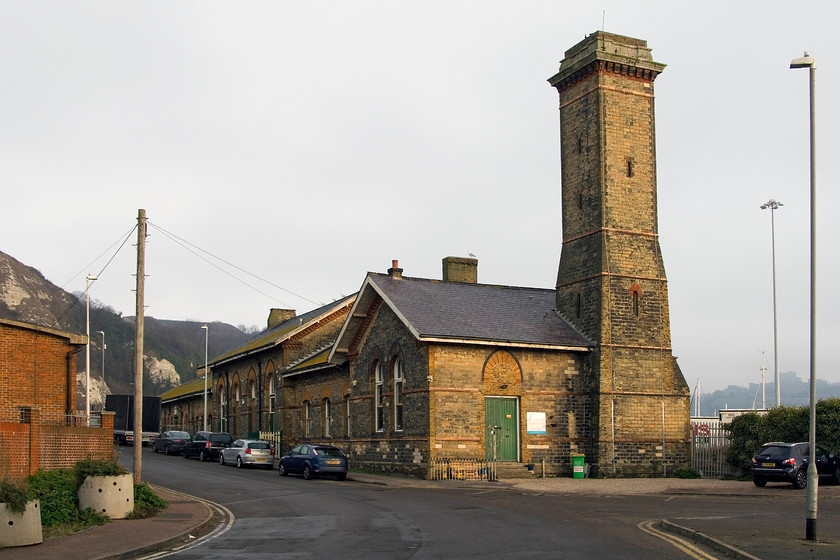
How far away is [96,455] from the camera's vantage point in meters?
24.4

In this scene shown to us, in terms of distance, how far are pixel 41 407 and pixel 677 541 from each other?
59.6ft

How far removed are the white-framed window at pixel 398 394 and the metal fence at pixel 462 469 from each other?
3488mm

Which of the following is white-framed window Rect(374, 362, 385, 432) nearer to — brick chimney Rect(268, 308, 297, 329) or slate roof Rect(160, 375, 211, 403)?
brick chimney Rect(268, 308, 297, 329)

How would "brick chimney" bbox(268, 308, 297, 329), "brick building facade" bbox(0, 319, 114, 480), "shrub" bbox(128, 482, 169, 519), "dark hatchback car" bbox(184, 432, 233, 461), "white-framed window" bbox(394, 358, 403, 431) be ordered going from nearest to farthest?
"shrub" bbox(128, 482, 169, 519) → "brick building facade" bbox(0, 319, 114, 480) → "white-framed window" bbox(394, 358, 403, 431) → "dark hatchback car" bbox(184, 432, 233, 461) → "brick chimney" bbox(268, 308, 297, 329)

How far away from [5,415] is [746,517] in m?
18.3

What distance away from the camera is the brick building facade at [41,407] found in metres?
21.9

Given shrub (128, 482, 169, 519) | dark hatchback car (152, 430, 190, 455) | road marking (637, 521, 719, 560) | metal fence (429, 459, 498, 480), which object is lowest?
dark hatchback car (152, 430, 190, 455)

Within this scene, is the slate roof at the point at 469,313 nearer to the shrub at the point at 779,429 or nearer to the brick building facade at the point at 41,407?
the shrub at the point at 779,429

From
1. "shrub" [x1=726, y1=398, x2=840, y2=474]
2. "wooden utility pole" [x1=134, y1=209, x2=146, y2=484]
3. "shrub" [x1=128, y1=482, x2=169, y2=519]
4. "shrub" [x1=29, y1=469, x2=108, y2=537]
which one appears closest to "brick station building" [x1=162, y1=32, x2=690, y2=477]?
"shrub" [x1=726, y1=398, x2=840, y2=474]

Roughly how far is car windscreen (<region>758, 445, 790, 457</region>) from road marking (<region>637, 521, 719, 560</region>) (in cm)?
1170

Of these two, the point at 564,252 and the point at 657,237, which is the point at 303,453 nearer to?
the point at 564,252

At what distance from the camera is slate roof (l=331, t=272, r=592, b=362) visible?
34.0m

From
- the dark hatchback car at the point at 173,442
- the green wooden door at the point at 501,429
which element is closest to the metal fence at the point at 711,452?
the green wooden door at the point at 501,429

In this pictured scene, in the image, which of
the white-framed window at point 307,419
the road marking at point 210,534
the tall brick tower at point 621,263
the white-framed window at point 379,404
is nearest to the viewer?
the road marking at point 210,534
